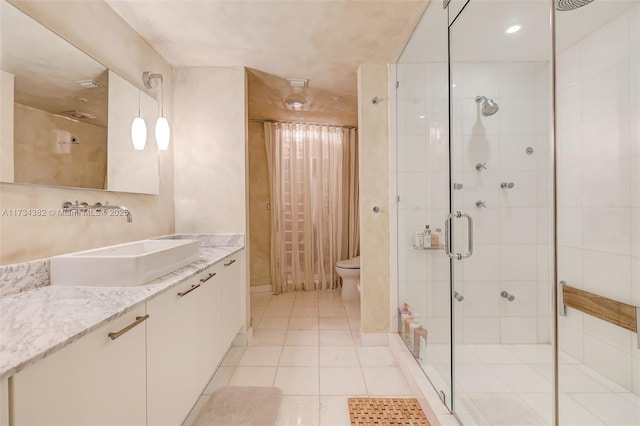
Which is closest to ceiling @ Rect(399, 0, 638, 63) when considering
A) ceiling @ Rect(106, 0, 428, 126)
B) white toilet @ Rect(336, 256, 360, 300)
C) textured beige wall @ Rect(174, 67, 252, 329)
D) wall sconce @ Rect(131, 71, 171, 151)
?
ceiling @ Rect(106, 0, 428, 126)

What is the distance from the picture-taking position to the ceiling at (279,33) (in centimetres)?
165

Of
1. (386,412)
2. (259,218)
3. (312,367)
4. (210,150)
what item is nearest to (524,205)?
(386,412)

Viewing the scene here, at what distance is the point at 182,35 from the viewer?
1886 mm

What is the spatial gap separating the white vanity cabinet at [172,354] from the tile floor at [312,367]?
41 cm

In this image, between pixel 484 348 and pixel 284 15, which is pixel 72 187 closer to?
pixel 284 15

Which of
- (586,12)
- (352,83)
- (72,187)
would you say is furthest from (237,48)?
(586,12)

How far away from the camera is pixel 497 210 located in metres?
1.75

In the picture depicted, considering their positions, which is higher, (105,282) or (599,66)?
(599,66)

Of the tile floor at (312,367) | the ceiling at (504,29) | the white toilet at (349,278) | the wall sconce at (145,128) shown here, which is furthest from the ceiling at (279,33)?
the tile floor at (312,367)

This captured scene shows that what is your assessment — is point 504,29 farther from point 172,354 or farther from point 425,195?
point 172,354

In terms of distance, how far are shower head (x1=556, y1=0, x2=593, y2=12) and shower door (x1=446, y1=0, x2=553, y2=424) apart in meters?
0.18

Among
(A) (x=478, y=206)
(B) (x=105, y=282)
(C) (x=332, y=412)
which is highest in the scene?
(A) (x=478, y=206)

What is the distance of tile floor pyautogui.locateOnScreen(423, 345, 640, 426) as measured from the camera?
1.21 m

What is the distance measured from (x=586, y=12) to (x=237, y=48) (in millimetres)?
1975
